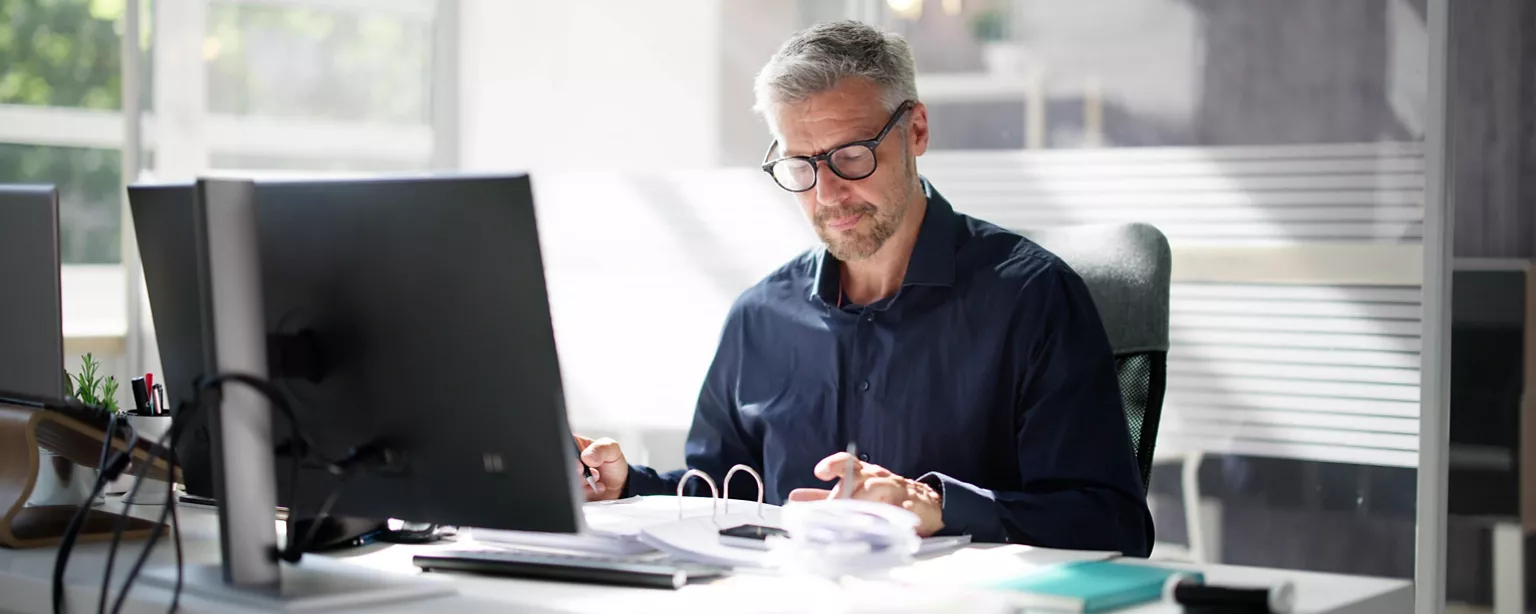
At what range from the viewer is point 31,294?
178 centimetres

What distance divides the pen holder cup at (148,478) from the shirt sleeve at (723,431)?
2.38ft

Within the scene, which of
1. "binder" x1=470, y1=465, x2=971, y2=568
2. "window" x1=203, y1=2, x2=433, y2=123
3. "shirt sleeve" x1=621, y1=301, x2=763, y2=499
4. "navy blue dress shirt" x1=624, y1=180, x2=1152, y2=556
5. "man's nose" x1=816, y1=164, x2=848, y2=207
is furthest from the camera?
"window" x1=203, y1=2, x2=433, y2=123

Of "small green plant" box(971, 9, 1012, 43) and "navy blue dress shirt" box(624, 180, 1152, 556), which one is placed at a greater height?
"small green plant" box(971, 9, 1012, 43)

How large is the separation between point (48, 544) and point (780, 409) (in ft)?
3.38

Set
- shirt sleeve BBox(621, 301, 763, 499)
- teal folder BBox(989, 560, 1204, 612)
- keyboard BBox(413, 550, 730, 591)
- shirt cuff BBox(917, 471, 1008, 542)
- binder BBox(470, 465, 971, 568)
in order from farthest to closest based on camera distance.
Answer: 1. shirt sleeve BBox(621, 301, 763, 499)
2. shirt cuff BBox(917, 471, 1008, 542)
3. binder BBox(470, 465, 971, 568)
4. keyboard BBox(413, 550, 730, 591)
5. teal folder BBox(989, 560, 1204, 612)

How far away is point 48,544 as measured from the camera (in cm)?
179

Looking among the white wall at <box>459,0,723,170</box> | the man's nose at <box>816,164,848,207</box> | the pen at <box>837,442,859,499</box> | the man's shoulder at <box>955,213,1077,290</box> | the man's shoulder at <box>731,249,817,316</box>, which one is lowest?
the pen at <box>837,442,859,499</box>

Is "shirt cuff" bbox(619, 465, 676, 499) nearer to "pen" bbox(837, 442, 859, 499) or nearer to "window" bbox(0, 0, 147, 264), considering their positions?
"pen" bbox(837, 442, 859, 499)

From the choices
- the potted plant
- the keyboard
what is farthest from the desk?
the potted plant

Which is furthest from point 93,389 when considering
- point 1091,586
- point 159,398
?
point 1091,586

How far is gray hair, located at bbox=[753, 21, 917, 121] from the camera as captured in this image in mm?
2229

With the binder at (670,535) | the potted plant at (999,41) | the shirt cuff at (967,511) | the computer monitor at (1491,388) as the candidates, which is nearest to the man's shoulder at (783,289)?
the binder at (670,535)

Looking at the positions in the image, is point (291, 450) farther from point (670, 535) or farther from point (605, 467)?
point (605, 467)

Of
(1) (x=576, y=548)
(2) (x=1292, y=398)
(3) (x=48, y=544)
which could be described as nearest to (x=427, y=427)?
(1) (x=576, y=548)
